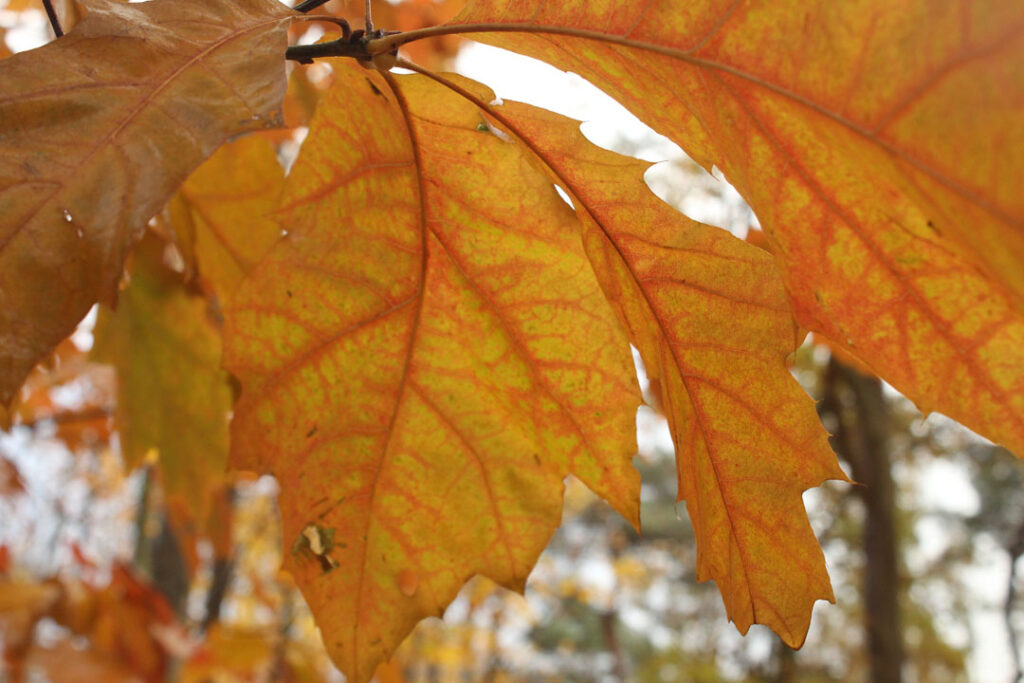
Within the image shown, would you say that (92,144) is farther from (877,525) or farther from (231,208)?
(877,525)

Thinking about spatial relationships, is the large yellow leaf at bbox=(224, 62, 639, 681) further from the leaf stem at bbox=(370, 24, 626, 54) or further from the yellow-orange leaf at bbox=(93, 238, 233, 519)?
the yellow-orange leaf at bbox=(93, 238, 233, 519)

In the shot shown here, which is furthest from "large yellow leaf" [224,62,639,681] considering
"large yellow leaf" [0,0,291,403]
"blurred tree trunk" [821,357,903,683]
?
"blurred tree trunk" [821,357,903,683]

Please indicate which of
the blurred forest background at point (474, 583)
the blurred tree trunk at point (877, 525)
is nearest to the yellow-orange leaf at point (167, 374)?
the blurred forest background at point (474, 583)

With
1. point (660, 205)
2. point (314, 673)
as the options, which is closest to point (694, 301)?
point (660, 205)

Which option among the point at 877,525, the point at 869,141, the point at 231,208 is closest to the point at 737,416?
the point at 869,141

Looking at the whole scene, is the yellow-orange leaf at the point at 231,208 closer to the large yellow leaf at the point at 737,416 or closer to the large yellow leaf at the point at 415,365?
the large yellow leaf at the point at 415,365

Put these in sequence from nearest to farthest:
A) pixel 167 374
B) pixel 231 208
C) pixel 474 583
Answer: pixel 231 208 < pixel 167 374 < pixel 474 583

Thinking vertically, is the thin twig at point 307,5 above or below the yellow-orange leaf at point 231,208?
above
